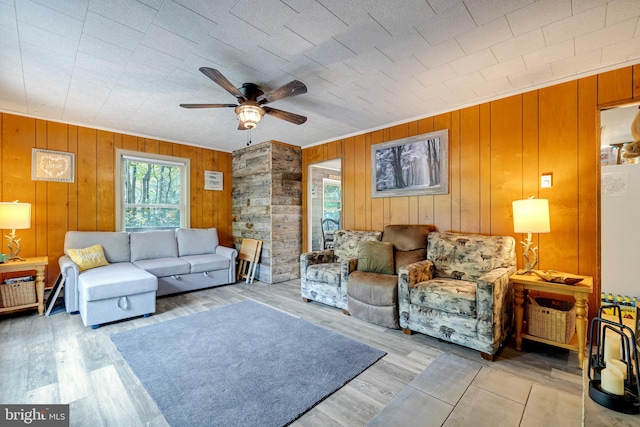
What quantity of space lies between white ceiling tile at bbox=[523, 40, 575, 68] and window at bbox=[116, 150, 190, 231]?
4.90 meters

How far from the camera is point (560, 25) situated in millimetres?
1872

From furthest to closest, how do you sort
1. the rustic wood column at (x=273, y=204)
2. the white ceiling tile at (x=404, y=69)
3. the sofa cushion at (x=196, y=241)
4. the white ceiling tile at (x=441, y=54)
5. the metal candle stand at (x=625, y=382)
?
the rustic wood column at (x=273, y=204) → the sofa cushion at (x=196, y=241) → the white ceiling tile at (x=404, y=69) → the white ceiling tile at (x=441, y=54) → the metal candle stand at (x=625, y=382)

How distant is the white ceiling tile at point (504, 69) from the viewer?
234 cm

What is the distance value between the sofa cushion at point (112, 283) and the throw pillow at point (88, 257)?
13cm

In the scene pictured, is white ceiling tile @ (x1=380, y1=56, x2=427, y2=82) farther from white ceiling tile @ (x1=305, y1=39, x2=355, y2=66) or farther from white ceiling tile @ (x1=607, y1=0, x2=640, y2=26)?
white ceiling tile @ (x1=607, y1=0, x2=640, y2=26)

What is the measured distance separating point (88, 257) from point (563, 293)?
5.02m

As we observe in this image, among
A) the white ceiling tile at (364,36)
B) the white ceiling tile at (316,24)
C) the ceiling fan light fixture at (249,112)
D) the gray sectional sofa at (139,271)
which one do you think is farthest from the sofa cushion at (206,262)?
the white ceiling tile at (364,36)

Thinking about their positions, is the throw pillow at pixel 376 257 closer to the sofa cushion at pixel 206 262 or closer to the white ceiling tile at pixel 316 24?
the white ceiling tile at pixel 316 24

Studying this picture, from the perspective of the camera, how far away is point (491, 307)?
7.26ft

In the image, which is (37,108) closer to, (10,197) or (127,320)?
(10,197)

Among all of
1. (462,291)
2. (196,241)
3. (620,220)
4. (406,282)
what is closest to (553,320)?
(462,291)

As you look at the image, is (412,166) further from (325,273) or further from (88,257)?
(88,257)

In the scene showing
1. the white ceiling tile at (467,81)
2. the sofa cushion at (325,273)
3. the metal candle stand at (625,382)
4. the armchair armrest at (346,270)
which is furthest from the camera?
the sofa cushion at (325,273)

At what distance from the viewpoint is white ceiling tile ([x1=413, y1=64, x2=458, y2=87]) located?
244 centimetres
